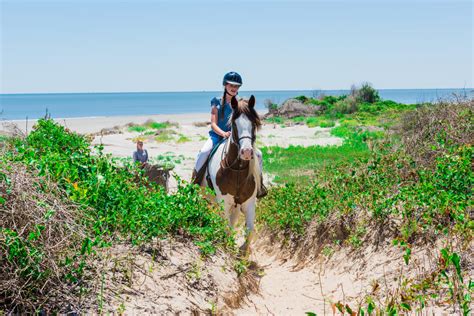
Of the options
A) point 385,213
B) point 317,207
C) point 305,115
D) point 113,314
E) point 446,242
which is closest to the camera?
point 113,314

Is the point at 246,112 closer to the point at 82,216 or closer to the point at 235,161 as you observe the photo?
the point at 235,161

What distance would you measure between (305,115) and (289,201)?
134 ft

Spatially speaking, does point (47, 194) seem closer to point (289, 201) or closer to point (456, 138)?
point (289, 201)

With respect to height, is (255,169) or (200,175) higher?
(255,169)

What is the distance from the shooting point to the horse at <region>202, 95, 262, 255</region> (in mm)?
7793

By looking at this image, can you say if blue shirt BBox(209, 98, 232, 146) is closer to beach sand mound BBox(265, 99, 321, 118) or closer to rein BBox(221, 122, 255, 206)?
rein BBox(221, 122, 255, 206)

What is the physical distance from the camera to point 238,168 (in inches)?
330

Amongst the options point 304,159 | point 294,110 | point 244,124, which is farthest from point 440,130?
point 294,110

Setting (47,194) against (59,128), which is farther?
(59,128)

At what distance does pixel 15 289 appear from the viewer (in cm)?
460

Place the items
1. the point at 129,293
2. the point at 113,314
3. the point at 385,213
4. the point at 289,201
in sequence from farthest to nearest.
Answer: the point at 289,201 → the point at 385,213 → the point at 129,293 → the point at 113,314

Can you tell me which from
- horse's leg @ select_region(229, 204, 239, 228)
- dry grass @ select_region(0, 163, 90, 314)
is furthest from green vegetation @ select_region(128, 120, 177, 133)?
dry grass @ select_region(0, 163, 90, 314)

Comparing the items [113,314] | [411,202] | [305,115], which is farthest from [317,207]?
[305,115]

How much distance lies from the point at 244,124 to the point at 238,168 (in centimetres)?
90
